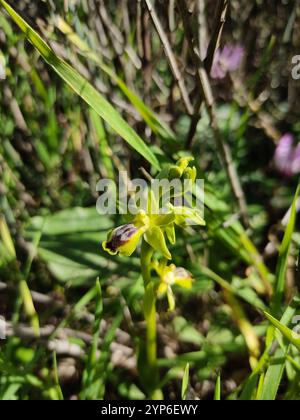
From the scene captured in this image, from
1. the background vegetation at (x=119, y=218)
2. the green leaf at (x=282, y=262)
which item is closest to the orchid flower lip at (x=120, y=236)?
the background vegetation at (x=119, y=218)

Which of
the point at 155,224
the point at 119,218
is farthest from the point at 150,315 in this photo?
the point at 119,218

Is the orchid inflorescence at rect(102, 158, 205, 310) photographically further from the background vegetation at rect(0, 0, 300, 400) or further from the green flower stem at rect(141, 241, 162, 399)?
the background vegetation at rect(0, 0, 300, 400)

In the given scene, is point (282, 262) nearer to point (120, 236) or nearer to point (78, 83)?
point (120, 236)

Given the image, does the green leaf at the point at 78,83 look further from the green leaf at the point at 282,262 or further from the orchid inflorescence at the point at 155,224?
the green leaf at the point at 282,262

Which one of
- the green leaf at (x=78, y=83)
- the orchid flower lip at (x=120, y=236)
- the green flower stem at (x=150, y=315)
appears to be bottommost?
the green flower stem at (x=150, y=315)

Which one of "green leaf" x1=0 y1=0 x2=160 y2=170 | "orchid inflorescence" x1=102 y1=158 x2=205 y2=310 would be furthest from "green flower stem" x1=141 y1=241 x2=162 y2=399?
"green leaf" x1=0 y1=0 x2=160 y2=170
